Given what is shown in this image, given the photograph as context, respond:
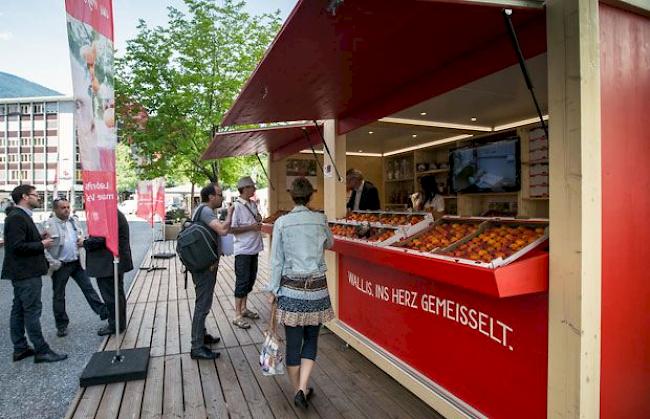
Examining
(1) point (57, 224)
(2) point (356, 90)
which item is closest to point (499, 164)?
(2) point (356, 90)

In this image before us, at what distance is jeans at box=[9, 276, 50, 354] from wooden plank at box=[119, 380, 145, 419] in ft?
4.30

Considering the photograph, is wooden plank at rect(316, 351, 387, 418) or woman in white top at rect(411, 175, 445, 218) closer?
wooden plank at rect(316, 351, 387, 418)

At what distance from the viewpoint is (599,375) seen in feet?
7.11

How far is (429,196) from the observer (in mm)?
7684

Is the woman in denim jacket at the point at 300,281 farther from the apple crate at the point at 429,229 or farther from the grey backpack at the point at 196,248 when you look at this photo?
the grey backpack at the point at 196,248

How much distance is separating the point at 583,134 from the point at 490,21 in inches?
34.1

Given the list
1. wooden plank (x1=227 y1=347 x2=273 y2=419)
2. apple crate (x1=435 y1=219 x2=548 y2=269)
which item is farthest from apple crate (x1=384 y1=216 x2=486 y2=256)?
wooden plank (x1=227 y1=347 x2=273 y2=419)

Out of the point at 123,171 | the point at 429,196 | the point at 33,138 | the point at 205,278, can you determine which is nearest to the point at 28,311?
the point at 205,278

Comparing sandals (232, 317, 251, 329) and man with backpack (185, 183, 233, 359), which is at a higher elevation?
man with backpack (185, 183, 233, 359)

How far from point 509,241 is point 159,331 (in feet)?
14.5

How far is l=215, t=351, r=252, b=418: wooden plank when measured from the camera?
10.3ft

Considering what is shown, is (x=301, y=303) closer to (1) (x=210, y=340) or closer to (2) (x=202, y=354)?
(2) (x=202, y=354)

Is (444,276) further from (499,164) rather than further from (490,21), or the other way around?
(499,164)

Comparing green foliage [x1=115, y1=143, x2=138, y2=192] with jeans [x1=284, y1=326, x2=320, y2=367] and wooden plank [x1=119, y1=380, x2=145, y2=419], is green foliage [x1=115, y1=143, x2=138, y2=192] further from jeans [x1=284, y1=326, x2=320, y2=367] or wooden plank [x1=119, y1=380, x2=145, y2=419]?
jeans [x1=284, y1=326, x2=320, y2=367]
